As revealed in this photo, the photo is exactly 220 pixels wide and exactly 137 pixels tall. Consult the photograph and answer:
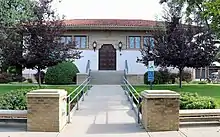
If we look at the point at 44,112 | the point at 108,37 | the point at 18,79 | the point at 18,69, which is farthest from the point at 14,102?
the point at 108,37

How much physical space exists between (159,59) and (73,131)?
45.0 ft

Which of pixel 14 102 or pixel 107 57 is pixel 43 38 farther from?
pixel 107 57

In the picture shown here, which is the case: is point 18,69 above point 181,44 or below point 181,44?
below

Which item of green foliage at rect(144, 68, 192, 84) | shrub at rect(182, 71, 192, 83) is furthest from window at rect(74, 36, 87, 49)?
shrub at rect(182, 71, 192, 83)

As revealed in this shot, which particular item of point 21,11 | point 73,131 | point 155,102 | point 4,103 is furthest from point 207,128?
point 21,11

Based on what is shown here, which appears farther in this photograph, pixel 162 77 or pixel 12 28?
pixel 162 77

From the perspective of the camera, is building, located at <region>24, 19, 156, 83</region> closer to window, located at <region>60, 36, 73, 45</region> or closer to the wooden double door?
the wooden double door

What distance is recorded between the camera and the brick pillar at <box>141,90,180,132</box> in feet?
33.1

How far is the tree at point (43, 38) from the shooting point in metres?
21.0

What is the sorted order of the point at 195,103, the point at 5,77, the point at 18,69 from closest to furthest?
1. the point at 195,103
2. the point at 18,69
3. the point at 5,77

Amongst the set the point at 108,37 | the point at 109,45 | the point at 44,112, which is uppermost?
the point at 108,37

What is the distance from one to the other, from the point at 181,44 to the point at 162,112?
42.8 ft

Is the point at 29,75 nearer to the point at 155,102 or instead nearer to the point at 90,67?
the point at 90,67

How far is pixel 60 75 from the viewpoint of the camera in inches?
1074
